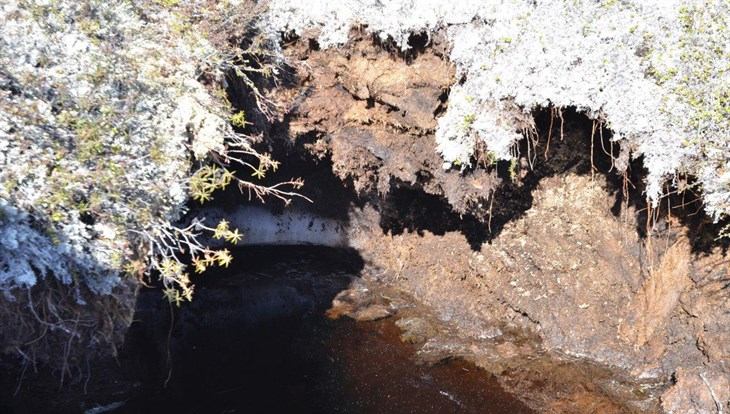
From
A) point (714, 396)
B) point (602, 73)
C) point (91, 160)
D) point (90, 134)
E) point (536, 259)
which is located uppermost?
point (602, 73)

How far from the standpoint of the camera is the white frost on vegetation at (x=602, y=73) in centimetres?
523

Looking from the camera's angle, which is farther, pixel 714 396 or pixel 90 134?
pixel 714 396

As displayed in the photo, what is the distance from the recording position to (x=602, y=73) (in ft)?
18.2

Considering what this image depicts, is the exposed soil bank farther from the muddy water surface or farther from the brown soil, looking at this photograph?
the brown soil

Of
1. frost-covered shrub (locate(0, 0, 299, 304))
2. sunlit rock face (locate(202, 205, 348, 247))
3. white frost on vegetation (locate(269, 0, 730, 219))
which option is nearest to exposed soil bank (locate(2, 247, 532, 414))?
sunlit rock face (locate(202, 205, 348, 247))

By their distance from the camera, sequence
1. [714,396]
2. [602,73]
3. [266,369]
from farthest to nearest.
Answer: [266,369], [714,396], [602,73]

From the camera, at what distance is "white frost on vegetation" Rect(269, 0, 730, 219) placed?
5227 mm

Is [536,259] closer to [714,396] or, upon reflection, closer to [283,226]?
[714,396]

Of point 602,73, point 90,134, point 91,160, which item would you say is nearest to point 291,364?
point 91,160

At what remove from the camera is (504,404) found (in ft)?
21.1

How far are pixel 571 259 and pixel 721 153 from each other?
266 cm

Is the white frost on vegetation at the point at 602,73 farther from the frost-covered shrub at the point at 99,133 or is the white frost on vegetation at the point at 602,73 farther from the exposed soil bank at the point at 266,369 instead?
the exposed soil bank at the point at 266,369

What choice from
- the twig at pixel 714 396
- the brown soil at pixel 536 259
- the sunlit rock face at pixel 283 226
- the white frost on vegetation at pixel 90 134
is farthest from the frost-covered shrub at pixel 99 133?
the twig at pixel 714 396

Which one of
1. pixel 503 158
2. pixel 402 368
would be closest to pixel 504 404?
pixel 402 368
